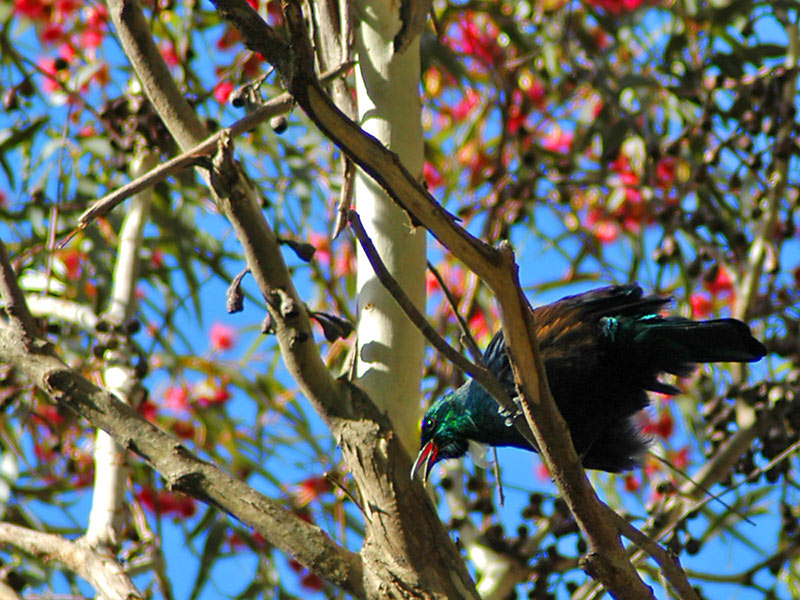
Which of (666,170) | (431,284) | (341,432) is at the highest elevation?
(666,170)

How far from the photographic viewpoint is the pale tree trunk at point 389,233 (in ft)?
6.91

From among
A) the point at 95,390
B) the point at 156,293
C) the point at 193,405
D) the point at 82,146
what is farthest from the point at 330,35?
the point at 156,293

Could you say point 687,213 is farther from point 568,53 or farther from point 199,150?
point 199,150

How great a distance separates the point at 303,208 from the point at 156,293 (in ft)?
2.83

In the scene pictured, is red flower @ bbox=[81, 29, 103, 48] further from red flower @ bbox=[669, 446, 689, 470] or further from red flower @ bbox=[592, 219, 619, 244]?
red flower @ bbox=[669, 446, 689, 470]

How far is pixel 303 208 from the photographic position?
12.0 ft

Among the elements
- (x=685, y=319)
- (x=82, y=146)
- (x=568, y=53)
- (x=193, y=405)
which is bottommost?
(x=685, y=319)

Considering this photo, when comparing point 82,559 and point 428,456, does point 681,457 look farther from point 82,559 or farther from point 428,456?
point 82,559

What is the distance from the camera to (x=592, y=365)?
2594mm

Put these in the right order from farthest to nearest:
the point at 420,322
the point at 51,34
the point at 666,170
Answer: the point at 51,34
the point at 666,170
the point at 420,322

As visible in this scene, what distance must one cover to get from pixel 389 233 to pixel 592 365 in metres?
0.73

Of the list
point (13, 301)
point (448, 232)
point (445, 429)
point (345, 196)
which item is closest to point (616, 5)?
point (445, 429)

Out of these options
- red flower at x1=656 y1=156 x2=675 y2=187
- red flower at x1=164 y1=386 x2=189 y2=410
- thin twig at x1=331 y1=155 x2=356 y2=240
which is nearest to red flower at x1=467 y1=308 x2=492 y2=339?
red flower at x1=656 y1=156 x2=675 y2=187

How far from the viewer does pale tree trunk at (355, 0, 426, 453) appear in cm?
211
